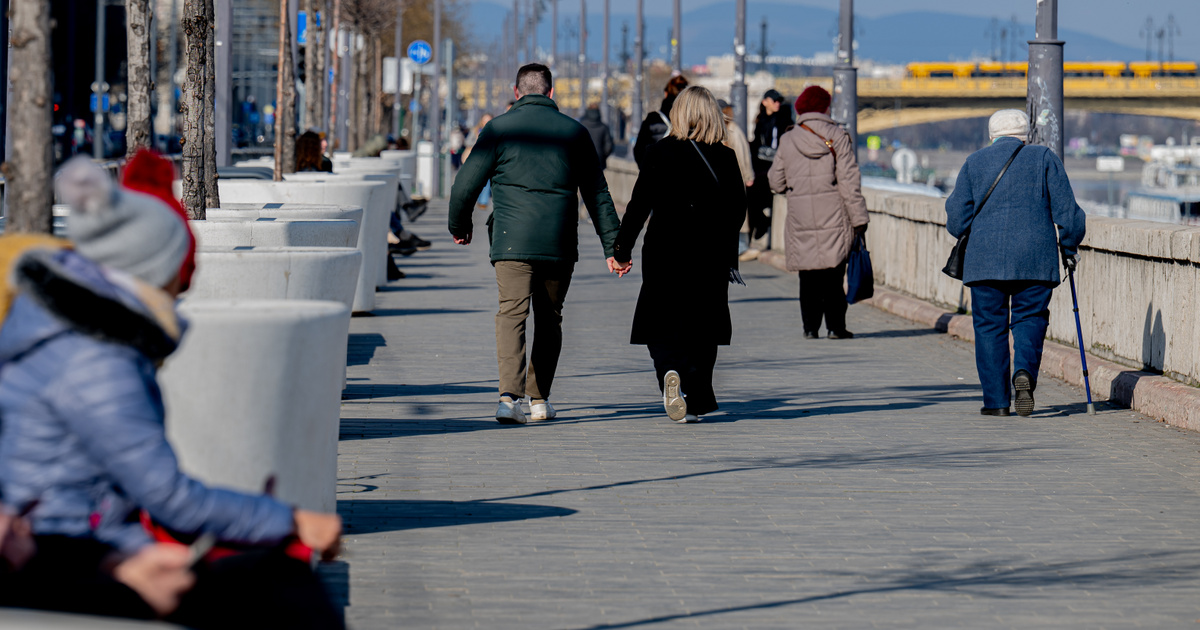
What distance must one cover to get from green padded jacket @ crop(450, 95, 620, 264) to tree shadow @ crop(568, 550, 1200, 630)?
3.44 meters

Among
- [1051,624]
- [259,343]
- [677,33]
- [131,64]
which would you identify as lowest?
[1051,624]

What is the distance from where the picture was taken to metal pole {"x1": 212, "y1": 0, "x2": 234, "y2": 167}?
706 inches

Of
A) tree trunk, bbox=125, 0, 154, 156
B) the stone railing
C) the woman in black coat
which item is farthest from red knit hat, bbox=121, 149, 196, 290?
tree trunk, bbox=125, 0, 154, 156

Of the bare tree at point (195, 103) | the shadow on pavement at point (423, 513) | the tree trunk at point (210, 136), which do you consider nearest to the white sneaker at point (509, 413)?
the shadow on pavement at point (423, 513)

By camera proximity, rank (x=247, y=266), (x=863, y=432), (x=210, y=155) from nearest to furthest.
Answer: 1. (x=247, y=266)
2. (x=863, y=432)
3. (x=210, y=155)

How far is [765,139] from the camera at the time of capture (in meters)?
19.8

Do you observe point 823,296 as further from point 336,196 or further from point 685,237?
point 685,237

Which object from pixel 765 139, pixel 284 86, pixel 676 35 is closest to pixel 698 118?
pixel 765 139

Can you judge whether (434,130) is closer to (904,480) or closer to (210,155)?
(210,155)

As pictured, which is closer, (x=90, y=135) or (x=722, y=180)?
(x=722, y=180)

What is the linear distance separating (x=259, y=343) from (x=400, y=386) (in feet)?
19.2

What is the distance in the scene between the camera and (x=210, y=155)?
12797 mm

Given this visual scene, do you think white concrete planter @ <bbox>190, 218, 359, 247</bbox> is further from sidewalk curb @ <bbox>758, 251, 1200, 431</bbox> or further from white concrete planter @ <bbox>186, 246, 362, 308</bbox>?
sidewalk curb @ <bbox>758, 251, 1200, 431</bbox>

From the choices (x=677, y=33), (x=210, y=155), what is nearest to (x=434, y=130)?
(x=677, y=33)
